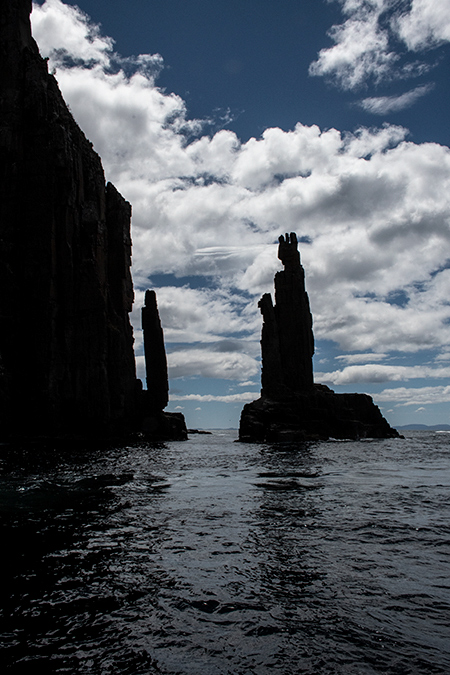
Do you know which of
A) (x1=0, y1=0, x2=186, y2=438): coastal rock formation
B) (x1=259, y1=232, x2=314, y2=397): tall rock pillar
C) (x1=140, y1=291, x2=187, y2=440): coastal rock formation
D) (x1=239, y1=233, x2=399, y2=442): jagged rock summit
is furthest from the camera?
(x1=259, y1=232, x2=314, y2=397): tall rock pillar

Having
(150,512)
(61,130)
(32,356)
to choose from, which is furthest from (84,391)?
(150,512)

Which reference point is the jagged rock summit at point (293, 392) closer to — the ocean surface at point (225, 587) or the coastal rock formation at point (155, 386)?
the coastal rock formation at point (155, 386)

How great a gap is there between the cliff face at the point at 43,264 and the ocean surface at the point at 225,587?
134 feet

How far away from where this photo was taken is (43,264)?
55.4 meters

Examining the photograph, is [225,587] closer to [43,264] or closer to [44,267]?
[44,267]

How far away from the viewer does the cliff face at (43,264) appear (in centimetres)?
5250

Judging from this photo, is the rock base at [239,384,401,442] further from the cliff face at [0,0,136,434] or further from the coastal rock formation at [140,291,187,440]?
the cliff face at [0,0,136,434]

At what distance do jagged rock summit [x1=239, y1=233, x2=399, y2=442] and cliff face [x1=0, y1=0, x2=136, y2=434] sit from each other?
30302 millimetres

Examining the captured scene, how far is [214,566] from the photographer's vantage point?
8594mm

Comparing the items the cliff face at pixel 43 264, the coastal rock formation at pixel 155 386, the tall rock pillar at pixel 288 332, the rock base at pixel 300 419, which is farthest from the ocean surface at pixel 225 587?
the tall rock pillar at pixel 288 332

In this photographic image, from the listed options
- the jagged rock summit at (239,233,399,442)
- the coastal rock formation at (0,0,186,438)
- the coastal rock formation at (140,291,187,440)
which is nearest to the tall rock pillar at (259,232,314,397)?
the jagged rock summit at (239,233,399,442)

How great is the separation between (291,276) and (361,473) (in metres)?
88.9

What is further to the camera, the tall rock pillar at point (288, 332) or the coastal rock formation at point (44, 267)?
the tall rock pillar at point (288, 332)

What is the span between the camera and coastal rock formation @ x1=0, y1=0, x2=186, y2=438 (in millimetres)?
52438
